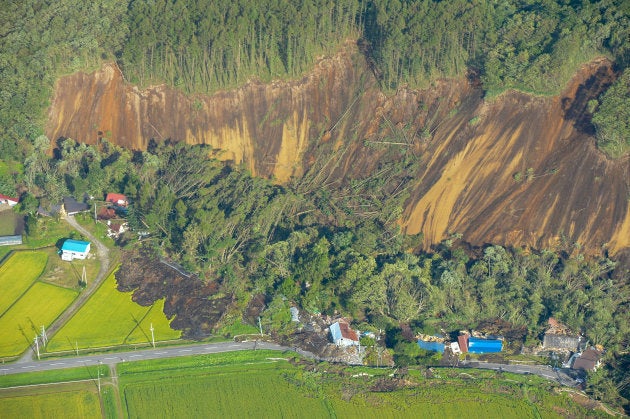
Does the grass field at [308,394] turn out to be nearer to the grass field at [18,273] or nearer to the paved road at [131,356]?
the paved road at [131,356]

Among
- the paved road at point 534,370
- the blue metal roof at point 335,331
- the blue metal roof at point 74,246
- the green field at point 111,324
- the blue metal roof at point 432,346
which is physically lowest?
the paved road at point 534,370

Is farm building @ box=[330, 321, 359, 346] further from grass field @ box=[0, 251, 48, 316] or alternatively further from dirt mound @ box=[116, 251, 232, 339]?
grass field @ box=[0, 251, 48, 316]

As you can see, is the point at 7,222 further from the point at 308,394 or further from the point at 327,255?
the point at 308,394

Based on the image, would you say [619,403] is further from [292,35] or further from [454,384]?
[292,35]

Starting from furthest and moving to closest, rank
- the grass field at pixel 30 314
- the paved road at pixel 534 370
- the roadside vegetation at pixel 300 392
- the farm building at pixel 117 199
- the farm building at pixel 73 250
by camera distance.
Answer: the farm building at pixel 117 199 → the farm building at pixel 73 250 → the grass field at pixel 30 314 → the paved road at pixel 534 370 → the roadside vegetation at pixel 300 392

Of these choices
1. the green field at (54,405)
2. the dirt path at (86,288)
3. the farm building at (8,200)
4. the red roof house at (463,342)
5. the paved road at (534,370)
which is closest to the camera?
the green field at (54,405)

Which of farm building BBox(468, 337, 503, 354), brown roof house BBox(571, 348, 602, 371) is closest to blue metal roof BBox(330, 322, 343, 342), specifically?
farm building BBox(468, 337, 503, 354)

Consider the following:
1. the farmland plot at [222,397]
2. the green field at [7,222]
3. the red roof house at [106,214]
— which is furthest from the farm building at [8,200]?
the farmland plot at [222,397]
